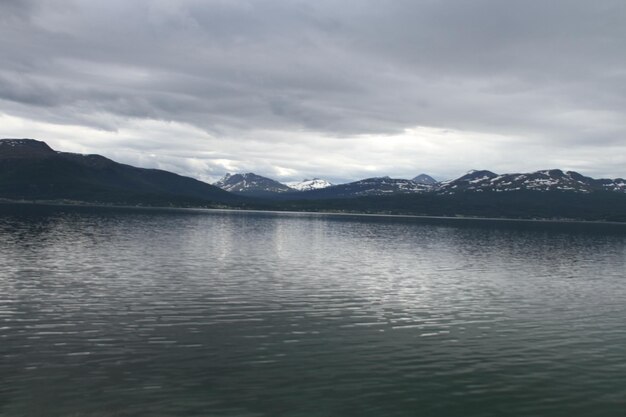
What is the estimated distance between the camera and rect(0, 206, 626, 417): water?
28266mm

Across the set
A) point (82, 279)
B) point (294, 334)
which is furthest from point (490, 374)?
point (82, 279)

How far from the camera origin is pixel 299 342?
40.4 meters

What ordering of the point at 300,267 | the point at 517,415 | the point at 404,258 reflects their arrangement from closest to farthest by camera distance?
the point at 517,415 < the point at 300,267 < the point at 404,258

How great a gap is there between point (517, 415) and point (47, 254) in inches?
3577

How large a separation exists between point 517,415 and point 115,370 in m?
26.1

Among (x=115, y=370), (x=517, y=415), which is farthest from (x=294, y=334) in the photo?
(x=517, y=415)

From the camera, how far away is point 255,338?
41.0m

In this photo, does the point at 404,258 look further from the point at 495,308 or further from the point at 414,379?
the point at 414,379

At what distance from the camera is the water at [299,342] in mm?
28266

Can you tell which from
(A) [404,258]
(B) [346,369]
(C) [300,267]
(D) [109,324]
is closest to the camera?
(B) [346,369]

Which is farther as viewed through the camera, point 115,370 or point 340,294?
point 340,294

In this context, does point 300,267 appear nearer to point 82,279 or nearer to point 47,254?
point 82,279

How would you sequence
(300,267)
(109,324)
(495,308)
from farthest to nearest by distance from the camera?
1. (300,267)
2. (495,308)
3. (109,324)

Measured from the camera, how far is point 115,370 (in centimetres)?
3181
